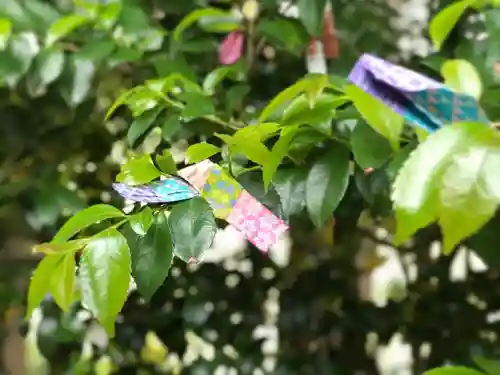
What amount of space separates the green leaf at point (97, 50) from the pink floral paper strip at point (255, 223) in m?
0.29

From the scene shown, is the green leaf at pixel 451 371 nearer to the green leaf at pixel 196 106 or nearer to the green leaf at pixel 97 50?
the green leaf at pixel 196 106

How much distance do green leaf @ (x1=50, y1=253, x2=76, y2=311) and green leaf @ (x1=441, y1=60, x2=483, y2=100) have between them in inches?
9.7

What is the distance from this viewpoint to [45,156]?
0.70m

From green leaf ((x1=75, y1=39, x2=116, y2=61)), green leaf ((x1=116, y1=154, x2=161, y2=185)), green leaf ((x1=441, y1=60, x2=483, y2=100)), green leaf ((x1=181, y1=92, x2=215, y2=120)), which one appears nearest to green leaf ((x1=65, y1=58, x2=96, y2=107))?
green leaf ((x1=75, y1=39, x2=116, y2=61))

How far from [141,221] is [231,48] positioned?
1.07 ft

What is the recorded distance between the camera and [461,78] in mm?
372

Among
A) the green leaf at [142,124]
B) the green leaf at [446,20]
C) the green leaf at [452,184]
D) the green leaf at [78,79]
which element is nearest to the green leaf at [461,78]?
the green leaf at [446,20]

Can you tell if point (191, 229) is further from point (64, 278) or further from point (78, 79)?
point (78, 79)

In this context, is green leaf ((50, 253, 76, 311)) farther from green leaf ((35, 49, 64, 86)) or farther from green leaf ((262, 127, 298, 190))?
green leaf ((35, 49, 64, 86))

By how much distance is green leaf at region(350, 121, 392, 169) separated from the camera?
15.1 inches

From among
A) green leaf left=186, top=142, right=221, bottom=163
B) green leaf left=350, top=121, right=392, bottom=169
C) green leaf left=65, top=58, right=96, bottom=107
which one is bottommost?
green leaf left=65, top=58, right=96, bottom=107

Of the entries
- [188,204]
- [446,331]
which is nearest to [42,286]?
[188,204]

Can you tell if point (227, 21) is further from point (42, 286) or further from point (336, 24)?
point (42, 286)

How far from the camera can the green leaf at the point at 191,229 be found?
0.33m
